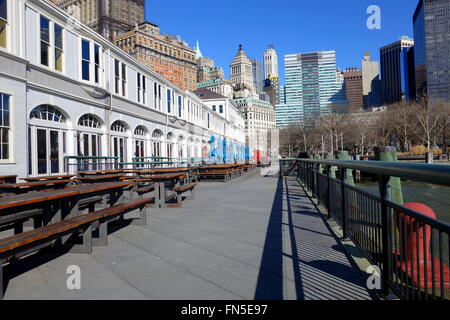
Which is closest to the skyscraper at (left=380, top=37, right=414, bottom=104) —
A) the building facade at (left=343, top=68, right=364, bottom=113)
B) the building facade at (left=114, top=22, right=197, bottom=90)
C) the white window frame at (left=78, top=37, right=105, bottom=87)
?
the building facade at (left=343, top=68, right=364, bottom=113)

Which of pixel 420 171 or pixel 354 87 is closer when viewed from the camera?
pixel 420 171

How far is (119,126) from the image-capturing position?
20.9 meters

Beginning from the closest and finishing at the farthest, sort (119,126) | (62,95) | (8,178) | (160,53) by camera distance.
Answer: (8,178) → (62,95) → (119,126) → (160,53)

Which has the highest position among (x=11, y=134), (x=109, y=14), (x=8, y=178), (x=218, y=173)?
(x=109, y=14)

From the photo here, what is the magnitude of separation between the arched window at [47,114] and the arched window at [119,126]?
4846 millimetres

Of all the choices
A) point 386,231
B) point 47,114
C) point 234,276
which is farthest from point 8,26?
point 386,231

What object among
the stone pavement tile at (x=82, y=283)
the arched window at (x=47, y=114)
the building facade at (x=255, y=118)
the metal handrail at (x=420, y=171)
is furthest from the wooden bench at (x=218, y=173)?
the building facade at (x=255, y=118)

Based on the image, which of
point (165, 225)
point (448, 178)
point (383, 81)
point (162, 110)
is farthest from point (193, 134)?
point (383, 81)

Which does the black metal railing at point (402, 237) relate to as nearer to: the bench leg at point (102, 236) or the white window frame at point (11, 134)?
the bench leg at point (102, 236)

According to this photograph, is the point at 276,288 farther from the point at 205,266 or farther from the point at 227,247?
the point at 227,247

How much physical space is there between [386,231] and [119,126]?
20.3 metres

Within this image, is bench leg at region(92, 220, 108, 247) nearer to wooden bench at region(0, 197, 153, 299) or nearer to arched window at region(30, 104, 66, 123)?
wooden bench at region(0, 197, 153, 299)

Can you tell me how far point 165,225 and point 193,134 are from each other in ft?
104

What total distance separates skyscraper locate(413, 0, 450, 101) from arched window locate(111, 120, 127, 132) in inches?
2505
